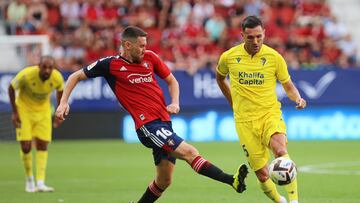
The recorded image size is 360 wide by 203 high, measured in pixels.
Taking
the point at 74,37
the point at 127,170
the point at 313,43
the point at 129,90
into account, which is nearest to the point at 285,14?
the point at 313,43

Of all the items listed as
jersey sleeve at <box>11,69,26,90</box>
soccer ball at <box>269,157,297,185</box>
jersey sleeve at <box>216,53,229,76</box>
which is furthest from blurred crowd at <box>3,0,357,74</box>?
soccer ball at <box>269,157,297,185</box>

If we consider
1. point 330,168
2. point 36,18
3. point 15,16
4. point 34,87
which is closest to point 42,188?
point 34,87

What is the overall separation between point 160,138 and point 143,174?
695 centimetres

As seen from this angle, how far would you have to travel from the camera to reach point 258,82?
37.2ft

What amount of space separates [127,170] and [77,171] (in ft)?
3.29

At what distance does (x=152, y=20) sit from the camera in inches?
1086

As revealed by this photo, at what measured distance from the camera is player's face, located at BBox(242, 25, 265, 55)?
36.2ft

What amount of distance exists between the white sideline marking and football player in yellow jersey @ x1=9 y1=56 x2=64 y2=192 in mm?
5417

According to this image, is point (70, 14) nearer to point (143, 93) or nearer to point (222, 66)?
point (222, 66)

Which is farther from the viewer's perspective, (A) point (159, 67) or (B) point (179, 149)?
(A) point (159, 67)

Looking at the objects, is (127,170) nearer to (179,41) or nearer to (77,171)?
(77,171)

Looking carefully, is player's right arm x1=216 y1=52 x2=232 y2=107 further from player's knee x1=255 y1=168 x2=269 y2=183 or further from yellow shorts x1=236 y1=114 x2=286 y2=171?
player's knee x1=255 y1=168 x2=269 y2=183

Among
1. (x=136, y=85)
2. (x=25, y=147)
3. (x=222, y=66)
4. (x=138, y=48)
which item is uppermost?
(x=138, y=48)

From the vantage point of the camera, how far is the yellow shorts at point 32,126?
15.0 metres
